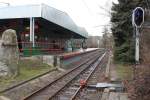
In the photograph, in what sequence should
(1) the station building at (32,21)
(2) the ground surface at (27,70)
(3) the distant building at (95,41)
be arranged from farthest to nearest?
(3) the distant building at (95,41) → (1) the station building at (32,21) → (2) the ground surface at (27,70)

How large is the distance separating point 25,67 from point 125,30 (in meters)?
10.3

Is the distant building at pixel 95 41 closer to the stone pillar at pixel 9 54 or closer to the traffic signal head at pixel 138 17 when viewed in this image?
the stone pillar at pixel 9 54

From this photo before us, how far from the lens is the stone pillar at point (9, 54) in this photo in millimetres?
Answer: 18688

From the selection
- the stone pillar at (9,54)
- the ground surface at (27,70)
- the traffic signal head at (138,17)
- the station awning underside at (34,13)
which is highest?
the station awning underside at (34,13)

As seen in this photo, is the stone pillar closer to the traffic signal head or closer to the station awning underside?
the traffic signal head

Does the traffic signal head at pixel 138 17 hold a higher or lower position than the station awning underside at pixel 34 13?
lower

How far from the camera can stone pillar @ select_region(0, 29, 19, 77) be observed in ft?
61.3

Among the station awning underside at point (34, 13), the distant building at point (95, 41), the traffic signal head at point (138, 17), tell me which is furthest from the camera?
the distant building at point (95, 41)

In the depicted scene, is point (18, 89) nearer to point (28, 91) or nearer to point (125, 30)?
point (28, 91)

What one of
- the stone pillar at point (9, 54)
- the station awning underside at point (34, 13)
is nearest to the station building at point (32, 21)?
the station awning underside at point (34, 13)

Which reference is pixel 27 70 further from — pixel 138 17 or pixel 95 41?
pixel 95 41

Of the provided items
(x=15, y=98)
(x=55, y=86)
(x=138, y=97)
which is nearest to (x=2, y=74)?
(x=55, y=86)

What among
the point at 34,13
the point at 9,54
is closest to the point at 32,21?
the point at 34,13

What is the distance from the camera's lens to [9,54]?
62.3ft
